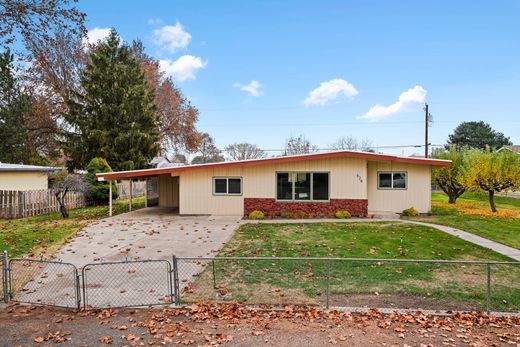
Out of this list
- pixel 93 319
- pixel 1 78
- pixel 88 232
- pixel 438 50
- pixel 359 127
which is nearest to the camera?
pixel 93 319

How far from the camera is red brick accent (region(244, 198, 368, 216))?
17500mm

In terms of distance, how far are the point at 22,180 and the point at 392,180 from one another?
69.4 ft

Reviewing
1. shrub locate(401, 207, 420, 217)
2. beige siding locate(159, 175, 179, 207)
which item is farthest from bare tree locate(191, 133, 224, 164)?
shrub locate(401, 207, 420, 217)

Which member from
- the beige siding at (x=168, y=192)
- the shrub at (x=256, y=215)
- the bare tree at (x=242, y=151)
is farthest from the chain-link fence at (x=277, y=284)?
the bare tree at (x=242, y=151)

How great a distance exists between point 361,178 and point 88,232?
1241 cm

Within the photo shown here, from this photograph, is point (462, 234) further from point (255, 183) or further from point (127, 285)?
point (127, 285)

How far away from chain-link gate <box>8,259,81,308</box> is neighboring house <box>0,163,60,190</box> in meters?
13.5

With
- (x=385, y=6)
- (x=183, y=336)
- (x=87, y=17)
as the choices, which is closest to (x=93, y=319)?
(x=183, y=336)

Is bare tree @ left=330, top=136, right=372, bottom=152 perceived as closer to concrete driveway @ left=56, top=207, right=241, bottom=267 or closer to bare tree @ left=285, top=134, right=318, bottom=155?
bare tree @ left=285, top=134, right=318, bottom=155

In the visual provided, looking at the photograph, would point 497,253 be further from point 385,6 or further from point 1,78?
point 1,78

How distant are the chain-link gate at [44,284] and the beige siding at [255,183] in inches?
377

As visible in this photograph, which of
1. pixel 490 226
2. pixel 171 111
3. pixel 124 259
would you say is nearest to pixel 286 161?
pixel 490 226

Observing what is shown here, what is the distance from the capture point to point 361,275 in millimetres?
8055

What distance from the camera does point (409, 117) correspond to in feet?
143
